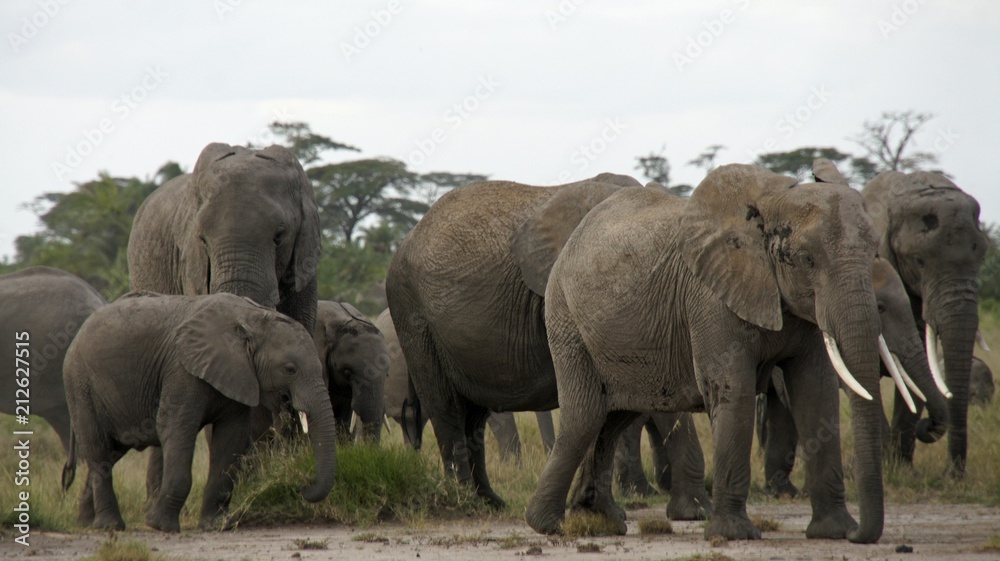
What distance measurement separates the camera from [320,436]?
776cm

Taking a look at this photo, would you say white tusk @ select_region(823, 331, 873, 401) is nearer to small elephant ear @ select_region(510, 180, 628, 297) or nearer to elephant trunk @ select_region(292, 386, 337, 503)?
small elephant ear @ select_region(510, 180, 628, 297)

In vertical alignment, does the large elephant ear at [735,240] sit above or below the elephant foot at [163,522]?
above

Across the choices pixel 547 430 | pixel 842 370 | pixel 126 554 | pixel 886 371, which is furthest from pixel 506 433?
pixel 842 370

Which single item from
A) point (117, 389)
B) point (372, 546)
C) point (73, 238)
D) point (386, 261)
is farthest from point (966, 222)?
point (73, 238)

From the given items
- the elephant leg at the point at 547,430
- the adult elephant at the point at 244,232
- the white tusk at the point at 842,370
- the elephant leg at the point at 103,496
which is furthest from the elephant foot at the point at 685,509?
the elephant leg at the point at 547,430

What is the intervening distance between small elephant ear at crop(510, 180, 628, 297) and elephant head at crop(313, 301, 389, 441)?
5.54ft

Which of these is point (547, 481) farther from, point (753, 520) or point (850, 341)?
point (850, 341)

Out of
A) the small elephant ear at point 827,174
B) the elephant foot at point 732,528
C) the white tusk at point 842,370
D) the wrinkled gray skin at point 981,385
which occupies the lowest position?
the elephant foot at point 732,528

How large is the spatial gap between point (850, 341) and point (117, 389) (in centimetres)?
407

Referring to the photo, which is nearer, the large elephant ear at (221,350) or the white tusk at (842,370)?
the white tusk at (842,370)

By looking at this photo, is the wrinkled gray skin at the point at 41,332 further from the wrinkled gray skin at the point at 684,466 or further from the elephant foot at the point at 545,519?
the elephant foot at the point at 545,519

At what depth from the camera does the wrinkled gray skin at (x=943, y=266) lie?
10.1 metres

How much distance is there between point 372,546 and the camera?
699 cm

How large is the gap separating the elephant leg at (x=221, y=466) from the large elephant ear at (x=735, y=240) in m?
2.89
